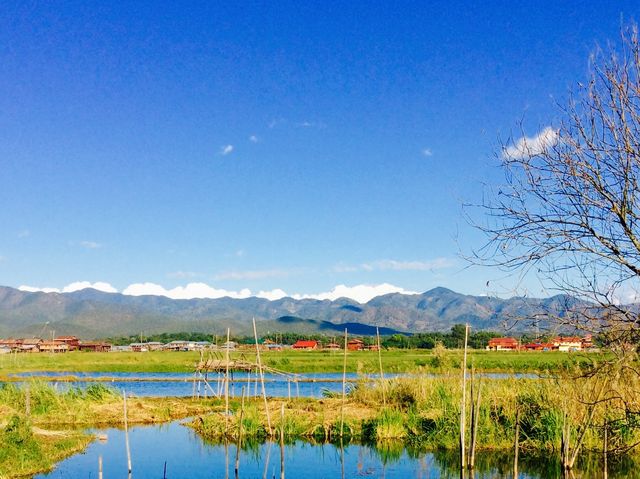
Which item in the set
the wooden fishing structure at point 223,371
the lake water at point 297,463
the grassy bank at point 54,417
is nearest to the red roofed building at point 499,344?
the wooden fishing structure at point 223,371

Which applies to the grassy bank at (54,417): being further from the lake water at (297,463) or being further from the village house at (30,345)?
the village house at (30,345)

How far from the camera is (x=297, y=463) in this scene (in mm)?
20109

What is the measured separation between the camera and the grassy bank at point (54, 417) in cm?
1806

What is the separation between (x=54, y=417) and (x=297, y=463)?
39.3ft

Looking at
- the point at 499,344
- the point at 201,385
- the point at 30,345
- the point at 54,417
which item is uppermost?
the point at 54,417

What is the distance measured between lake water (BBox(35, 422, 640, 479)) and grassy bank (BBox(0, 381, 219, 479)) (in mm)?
626

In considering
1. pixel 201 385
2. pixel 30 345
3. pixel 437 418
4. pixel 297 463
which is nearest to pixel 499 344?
pixel 201 385

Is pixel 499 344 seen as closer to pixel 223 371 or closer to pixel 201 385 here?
pixel 201 385

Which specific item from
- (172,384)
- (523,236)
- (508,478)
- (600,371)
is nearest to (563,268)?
(523,236)

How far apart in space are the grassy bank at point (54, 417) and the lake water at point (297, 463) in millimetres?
626

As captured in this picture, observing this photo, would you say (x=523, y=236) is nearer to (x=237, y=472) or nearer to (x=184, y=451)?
(x=237, y=472)

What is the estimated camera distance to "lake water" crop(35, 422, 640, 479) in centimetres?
1827

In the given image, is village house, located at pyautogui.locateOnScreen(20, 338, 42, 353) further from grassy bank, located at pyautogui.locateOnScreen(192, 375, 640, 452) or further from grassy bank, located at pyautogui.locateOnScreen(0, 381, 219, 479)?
grassy bank, located at pyautogui.locateOnScreen(192, 375, 640, 452)

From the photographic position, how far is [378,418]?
23.3 meters
